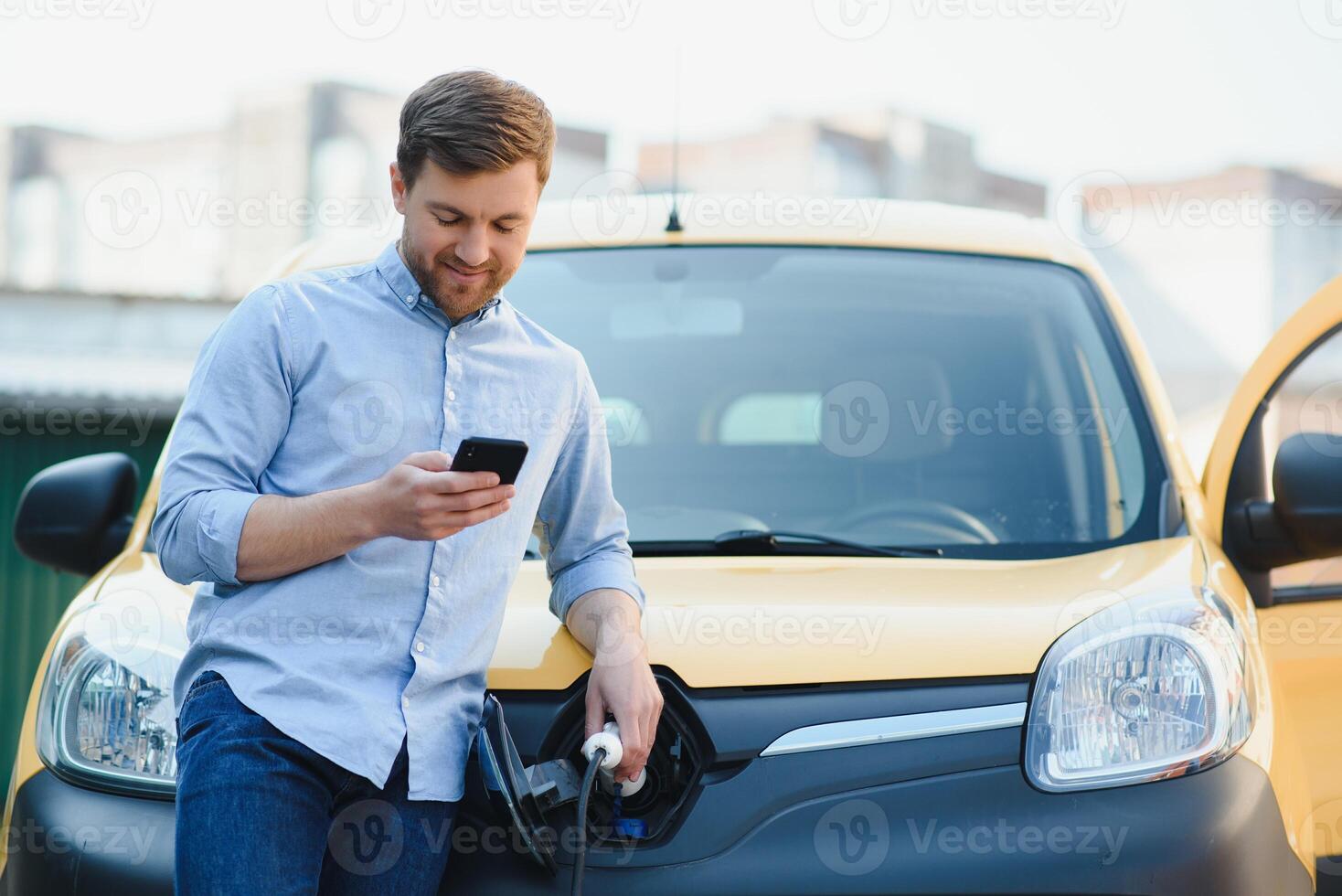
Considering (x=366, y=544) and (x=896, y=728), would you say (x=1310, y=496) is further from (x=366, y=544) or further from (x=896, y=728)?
(x=366, y=544)

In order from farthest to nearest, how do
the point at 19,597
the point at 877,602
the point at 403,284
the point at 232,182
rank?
1. the point at 232,182
2. the point at 19,597
3. the point at 877,602
4. the point at 403,284

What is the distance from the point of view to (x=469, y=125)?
1905 millimetres

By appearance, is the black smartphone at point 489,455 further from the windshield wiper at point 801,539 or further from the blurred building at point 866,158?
the blurred building at point 866,158

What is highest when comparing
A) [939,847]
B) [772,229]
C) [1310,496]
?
[772,229]

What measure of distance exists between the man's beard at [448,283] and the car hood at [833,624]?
0.50 m

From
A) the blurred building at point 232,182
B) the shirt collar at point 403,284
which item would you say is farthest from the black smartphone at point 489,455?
the blurred building at point 232,182

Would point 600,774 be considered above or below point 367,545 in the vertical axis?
below

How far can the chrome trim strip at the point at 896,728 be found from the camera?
2.02 metres

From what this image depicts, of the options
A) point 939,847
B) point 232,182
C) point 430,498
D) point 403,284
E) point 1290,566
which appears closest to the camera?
point 430,498

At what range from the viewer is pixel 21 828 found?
2.22 m

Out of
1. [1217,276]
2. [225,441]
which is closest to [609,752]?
[225,441]

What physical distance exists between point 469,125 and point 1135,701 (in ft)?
4.15

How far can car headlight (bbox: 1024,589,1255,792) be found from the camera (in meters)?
2.03

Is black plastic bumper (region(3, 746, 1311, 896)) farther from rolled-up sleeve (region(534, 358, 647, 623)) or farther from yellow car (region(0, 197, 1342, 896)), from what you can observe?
rolled-up sleeve (region(534, 358, 647, 623))
